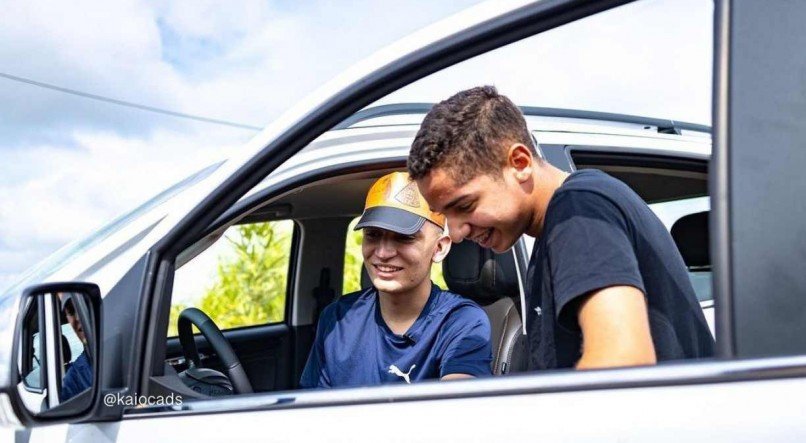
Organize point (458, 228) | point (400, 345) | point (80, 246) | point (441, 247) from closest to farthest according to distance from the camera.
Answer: point (458, 228)
point (80, 246)
point (400, 345)
point (441, 247)

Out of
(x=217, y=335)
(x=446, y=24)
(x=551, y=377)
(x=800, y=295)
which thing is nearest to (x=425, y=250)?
(x=217, y=335)

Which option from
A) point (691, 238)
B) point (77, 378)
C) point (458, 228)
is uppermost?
point (691, 238)

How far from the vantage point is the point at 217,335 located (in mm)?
3107

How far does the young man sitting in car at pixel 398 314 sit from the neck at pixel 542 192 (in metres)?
→ 0.92

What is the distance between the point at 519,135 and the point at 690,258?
1.45 metres

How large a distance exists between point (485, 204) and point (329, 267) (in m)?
2.70

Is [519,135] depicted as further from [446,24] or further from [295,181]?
[295,181]

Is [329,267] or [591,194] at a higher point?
[329,267]

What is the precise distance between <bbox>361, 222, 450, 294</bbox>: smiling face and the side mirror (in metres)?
1.20

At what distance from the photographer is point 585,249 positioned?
1.58 m

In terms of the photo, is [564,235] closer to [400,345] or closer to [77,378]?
[77,378]

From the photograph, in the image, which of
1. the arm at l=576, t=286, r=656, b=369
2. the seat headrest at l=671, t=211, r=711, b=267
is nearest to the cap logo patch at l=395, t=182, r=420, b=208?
the seat headrest at l=671, t=211, r=711, b=267

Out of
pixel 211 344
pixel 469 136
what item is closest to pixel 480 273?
pixel 211 344

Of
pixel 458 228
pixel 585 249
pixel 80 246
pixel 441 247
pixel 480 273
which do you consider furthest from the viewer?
pixel 480 273
